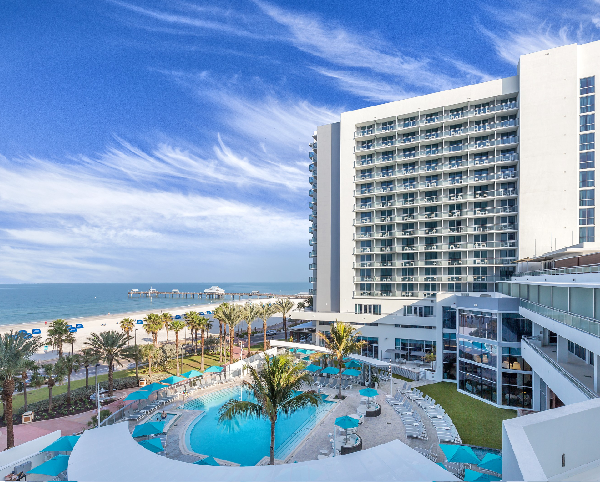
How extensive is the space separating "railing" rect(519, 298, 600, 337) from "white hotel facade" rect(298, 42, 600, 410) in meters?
4.94

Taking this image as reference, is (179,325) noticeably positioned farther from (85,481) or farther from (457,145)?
(457,145)

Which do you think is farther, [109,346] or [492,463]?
[109,346]

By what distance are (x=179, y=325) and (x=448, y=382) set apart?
30.0 m

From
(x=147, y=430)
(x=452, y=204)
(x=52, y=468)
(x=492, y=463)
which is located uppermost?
(x=452, y=204)

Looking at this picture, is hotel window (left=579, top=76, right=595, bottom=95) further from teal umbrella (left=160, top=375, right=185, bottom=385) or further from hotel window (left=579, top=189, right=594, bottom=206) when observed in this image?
teal umbrella (left=160, top=375, right=185, bottom=385)

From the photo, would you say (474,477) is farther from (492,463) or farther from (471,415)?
(471,415)

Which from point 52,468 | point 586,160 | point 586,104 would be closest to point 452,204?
point 586,160

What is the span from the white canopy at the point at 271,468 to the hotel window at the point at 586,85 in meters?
50.8

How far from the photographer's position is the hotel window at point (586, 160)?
44188 millimetres

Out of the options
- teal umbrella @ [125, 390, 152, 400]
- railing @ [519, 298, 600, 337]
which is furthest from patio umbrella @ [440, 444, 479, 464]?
teal umbrella @ [125, 390, 152, 400]

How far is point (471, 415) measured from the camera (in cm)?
2811

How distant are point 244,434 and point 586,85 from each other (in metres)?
53.7

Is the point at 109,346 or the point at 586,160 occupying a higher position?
the point at 586,160

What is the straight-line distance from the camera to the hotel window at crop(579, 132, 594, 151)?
44.3 metres
